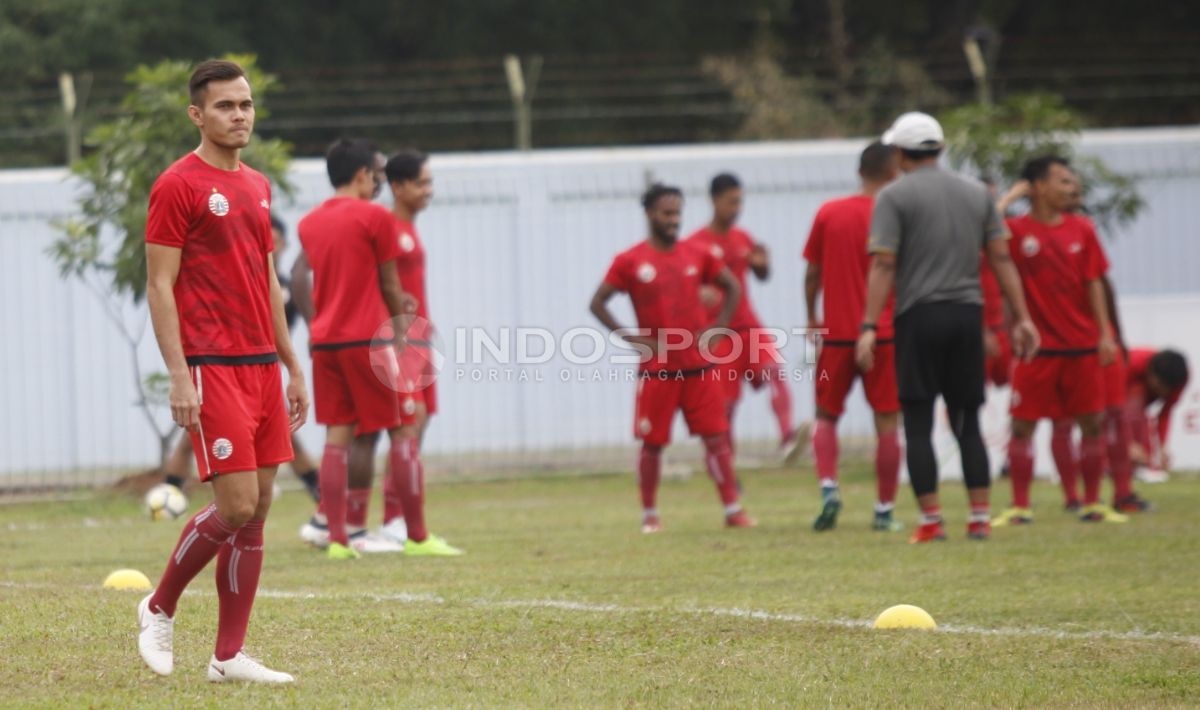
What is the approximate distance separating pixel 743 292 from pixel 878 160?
3668mm

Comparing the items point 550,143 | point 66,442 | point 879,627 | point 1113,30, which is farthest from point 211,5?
point 879,627

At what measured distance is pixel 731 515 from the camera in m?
11.0

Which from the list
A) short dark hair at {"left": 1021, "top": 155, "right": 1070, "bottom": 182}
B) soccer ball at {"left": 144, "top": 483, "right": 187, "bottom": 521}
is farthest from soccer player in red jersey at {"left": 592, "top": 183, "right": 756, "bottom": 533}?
soccer ball at {"left": 144, "top": 483, "right": 187, "bottom": 521}

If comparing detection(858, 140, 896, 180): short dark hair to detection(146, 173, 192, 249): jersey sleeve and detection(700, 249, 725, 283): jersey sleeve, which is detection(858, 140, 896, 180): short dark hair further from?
detection(146, 173, 192, 249): jersey sleeve

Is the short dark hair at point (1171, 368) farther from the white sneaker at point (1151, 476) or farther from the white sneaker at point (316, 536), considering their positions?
the white sneaker at point (316, 536)

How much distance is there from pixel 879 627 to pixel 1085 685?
3.98 feet

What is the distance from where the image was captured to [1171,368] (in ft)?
43.4

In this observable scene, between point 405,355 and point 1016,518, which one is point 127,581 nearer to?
point 405,355

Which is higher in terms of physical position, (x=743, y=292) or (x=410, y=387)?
(x=743, y=292)

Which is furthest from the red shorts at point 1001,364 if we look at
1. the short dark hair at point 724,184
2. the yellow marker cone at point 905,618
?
the yellow marker cone at point 905,618

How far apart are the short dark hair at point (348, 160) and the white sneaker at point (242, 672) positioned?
442 cm

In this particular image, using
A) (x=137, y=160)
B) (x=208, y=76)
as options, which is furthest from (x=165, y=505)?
(x=208, y=76)

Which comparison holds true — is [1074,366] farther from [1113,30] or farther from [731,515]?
[1113,30]

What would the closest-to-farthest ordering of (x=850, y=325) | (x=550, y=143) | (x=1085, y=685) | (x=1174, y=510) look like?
(x=1085, y=685)
(x=850, y=325)
(x=1174, y=510)
(x=550, y=143)
